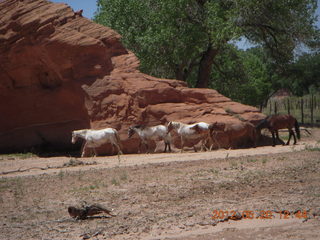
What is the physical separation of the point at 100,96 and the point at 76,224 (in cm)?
1026

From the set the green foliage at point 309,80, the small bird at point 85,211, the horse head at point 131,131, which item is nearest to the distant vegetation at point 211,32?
the horse head at point 131,131

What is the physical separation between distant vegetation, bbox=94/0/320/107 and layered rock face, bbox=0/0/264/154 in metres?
4.07

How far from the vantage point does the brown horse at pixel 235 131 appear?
1734 centimetres

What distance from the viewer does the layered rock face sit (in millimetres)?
17484

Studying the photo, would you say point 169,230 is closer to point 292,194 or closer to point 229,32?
point 292,194

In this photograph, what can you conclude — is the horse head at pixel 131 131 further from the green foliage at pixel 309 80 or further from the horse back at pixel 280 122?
the green foliage at pixel 309 80

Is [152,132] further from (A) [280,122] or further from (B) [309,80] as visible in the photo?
(B) [309,80]

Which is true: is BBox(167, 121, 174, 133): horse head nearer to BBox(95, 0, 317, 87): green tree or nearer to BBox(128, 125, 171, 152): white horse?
BBox(128, 125, 171, 152): white horse

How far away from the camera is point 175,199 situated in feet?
29.1
